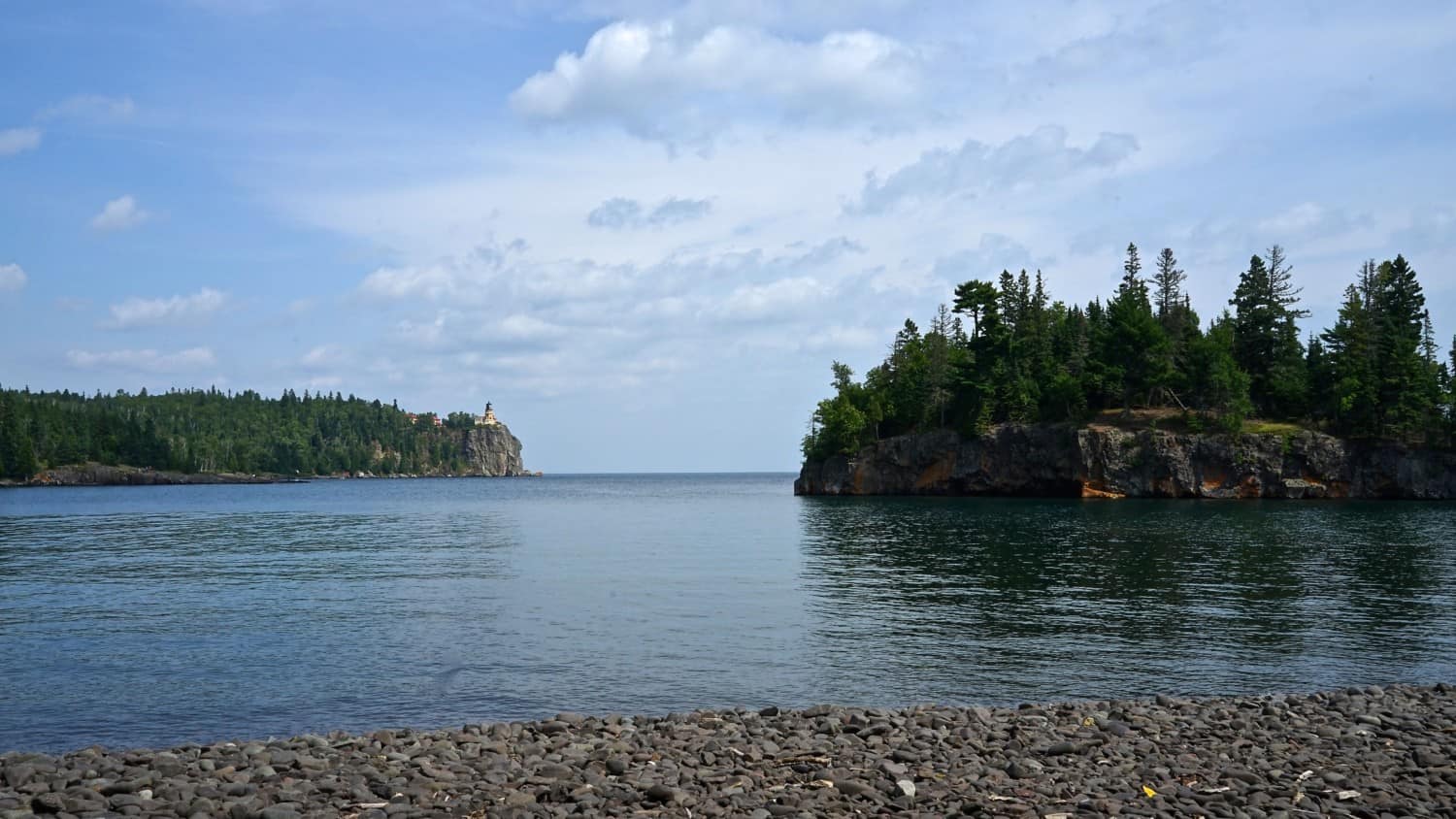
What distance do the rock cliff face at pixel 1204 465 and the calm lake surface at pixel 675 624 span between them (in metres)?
45.3

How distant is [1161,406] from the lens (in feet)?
391

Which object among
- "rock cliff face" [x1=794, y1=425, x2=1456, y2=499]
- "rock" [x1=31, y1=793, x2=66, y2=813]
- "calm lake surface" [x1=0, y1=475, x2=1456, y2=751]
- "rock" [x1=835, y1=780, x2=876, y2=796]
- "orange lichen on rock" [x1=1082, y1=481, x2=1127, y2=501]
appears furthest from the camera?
"orange lichen on rock" [x1=1082, y1=481, x2=1127, y2=501]

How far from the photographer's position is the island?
351ft

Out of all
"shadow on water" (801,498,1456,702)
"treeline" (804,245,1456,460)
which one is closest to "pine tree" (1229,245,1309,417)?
"treeline" (804,245,1456,460)

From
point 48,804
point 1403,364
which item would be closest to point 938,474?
point 1403,364

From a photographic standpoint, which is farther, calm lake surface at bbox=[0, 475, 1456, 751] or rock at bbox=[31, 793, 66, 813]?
calm lake surface at bbox=[0, 475, 1456, 751]

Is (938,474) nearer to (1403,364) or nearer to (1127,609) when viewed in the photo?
(1403,364)

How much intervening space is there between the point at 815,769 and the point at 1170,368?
111 m

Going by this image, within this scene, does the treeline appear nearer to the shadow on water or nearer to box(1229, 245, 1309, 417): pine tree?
box(1229, 245, 1309, 417): pine tree

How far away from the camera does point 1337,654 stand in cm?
2495

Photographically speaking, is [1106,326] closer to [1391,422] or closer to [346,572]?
[1391,422]

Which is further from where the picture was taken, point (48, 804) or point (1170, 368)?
point (1170, 368)

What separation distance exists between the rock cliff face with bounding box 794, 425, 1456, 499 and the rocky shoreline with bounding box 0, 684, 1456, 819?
98.1m

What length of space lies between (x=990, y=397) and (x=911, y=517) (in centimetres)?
4612
